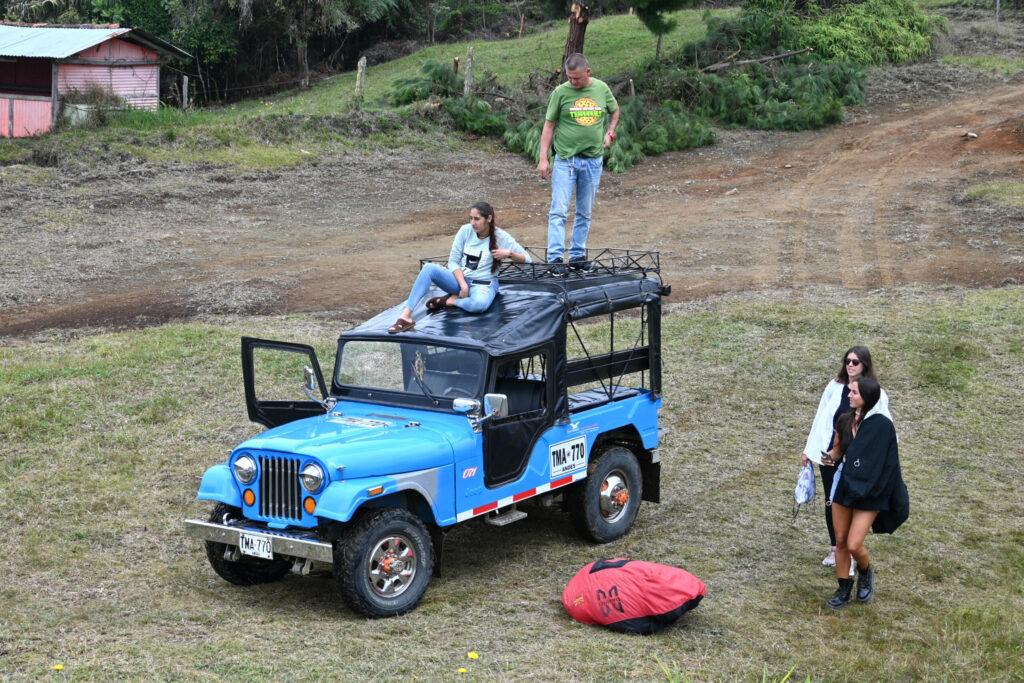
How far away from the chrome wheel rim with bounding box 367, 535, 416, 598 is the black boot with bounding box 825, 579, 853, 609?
2874 mm

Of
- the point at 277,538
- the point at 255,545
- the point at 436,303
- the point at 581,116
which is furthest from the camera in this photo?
the point at 581,116

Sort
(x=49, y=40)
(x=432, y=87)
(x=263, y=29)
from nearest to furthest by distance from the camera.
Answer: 1. (x=49, y=40)
2. (x=432, y=87)
3. (x=263, y=29)

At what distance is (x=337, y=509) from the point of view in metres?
6.40

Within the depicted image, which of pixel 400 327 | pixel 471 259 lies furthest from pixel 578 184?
pixel 400 327

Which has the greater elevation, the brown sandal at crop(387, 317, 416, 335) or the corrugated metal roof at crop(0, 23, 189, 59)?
the corrugated metal roof at crop(0, 23, 189, 59)

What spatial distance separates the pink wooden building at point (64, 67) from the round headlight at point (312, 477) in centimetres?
2085

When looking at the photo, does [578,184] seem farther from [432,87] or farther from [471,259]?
[432,87]

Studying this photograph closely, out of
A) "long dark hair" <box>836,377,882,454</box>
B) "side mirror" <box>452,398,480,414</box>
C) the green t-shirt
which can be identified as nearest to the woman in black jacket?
"long dark hair" <box>836,377,882,454</box>

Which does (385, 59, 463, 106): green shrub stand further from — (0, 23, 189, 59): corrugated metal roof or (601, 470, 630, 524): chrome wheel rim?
(601, 470, 630, 524): chrome wheel rim

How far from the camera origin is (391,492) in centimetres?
670

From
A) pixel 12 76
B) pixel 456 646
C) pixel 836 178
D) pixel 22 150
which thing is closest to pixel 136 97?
pixel 12 76

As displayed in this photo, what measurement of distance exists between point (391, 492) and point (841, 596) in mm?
3189

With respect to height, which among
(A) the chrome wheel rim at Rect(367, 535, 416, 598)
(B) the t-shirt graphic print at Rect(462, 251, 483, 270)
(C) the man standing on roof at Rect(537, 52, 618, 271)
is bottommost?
(A) the chrome wheel rim at Rect(367, 535, 416, 598)

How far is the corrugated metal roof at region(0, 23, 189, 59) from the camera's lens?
2608cm
